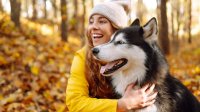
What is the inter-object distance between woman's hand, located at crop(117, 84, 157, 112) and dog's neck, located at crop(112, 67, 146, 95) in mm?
94

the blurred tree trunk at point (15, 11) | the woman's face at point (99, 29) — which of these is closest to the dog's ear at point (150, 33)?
the woman's face at point (99, 29)

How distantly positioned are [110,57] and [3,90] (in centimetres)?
364

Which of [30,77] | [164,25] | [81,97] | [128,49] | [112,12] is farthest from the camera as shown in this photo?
[164,25]

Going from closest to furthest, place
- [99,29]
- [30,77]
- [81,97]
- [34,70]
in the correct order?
[81,97]
[99,29]
[30,77]
[34,70]

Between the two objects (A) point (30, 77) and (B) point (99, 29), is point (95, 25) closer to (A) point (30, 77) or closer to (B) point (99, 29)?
(B) point (99, 29)

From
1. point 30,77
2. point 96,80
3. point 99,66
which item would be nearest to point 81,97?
point 96,80

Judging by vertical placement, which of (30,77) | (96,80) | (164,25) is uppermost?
(164,25)

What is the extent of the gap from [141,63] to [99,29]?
79cm

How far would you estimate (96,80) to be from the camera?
4047mm

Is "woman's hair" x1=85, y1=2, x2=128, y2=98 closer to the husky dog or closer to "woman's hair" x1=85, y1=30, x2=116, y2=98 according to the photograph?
"woman's hair" x1=85, y1=30, x2=116, y2=98

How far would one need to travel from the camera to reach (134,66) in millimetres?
3570

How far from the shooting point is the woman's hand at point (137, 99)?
3.58 meters

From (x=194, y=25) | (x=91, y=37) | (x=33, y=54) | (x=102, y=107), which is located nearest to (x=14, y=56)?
(x=33, y=54)

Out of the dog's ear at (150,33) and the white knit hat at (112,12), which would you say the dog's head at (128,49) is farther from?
the white knit hat at (112,12)
